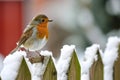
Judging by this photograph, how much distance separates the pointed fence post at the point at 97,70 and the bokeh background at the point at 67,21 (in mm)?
4682

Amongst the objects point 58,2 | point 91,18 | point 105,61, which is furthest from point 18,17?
point 105,61

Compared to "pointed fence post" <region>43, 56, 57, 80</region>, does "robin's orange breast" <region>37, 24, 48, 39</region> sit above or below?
above

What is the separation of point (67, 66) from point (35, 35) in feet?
2.90

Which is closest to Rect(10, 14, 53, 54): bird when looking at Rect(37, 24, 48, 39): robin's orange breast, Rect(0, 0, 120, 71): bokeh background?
Rect(37, 24, 48, 39): robin's orange breast

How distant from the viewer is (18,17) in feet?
35.3

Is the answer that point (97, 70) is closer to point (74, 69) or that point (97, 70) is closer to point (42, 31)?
point (74, 69)

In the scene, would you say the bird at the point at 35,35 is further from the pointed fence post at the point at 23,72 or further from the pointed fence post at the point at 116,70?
the pointed fence post at the point at 23,72

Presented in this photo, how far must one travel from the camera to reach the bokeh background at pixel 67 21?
8.98 metres

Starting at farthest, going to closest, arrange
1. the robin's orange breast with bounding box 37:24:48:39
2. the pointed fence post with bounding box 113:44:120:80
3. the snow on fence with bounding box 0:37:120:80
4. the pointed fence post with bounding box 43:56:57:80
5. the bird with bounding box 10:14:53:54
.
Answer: the robin's orange breast with bounding box 37:24:48:39
the bird with bounding box 10:14:53:54
the pointed fence post with bounding box 113:44:120:80
the pointed fence post with bounding box 43:56:57:80
the snow on fence with bounding box 0:37:120:80

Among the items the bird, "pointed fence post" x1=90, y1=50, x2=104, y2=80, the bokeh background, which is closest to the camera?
"pointed fence post" x1=90, y1=50, x2=104, y2=80

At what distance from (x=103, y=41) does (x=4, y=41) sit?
2.24 meters

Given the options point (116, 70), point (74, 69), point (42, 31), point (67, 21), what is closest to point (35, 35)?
point (42, 31)

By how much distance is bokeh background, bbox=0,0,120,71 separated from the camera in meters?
8.98

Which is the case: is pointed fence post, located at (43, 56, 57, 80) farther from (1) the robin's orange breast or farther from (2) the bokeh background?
(2) the bokeh background
